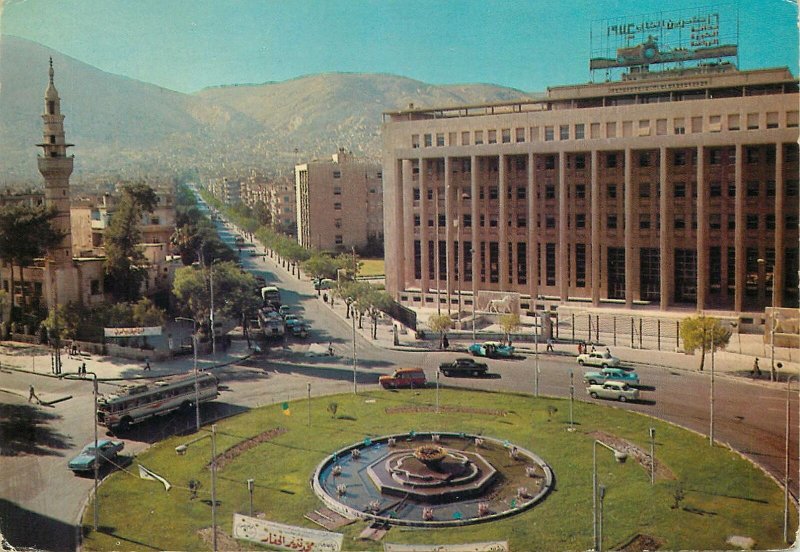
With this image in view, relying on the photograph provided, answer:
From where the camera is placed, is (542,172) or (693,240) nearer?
(693,240)

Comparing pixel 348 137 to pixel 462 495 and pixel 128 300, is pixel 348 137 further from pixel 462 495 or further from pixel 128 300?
pixel 462 495

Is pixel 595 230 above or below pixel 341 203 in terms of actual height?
below

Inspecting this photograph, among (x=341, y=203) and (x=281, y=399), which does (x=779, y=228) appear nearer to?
(x=281, y=399)

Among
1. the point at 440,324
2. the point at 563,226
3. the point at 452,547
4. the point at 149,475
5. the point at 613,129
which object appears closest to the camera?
the point at 452,547

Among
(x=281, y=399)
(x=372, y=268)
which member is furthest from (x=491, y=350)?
(x=372, y=268)

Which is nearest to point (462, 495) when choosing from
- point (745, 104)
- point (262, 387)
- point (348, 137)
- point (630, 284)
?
point (262, 387)

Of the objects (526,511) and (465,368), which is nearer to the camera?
(526,511)
